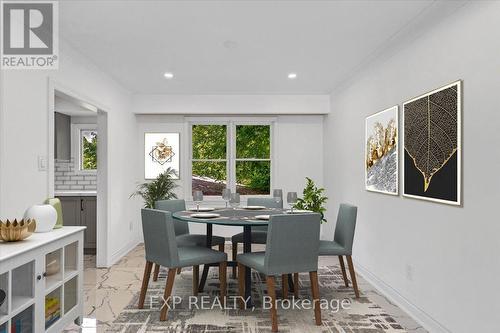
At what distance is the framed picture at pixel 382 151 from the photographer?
3.62m

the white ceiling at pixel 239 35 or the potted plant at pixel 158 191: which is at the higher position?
the white ceiling at pixel 239 35

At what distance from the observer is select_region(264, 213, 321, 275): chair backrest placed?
2896 millimetres

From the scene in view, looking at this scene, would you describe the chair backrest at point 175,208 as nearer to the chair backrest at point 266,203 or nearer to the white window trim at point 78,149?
the chair backrest at point 266,203

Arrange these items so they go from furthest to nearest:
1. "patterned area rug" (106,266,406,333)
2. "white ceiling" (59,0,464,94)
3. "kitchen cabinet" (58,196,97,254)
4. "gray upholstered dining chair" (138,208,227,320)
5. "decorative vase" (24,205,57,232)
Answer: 1. "kitchen cabinet" (58,196,97,254)
2. "gray upholstered dining chair" (138,208,227,320)
3. "patterned area rug" (106,266,406,333)
4. "white ceiling" (59,0,464,94)
5. "decorative vase" (24,205,57,232)

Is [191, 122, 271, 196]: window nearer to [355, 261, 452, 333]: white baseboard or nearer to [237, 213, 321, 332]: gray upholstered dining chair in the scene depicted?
[355, 261, 452, 333]: white baseboard

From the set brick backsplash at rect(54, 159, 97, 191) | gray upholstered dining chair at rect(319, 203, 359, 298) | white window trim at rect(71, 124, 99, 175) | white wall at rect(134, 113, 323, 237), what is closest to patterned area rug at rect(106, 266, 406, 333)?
gray upholstered dining chair at rect(319, 203, 359, 298)

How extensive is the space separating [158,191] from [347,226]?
3.35m

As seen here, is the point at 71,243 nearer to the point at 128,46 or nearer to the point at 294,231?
the point at 294,231

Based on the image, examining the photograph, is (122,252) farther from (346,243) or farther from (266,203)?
(346,243)

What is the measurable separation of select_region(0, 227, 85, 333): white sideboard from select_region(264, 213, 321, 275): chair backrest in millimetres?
1472

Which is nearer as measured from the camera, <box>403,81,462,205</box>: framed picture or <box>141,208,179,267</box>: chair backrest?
<box>403,81,462,205</box>: framed picture

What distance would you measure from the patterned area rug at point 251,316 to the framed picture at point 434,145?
1.14 m

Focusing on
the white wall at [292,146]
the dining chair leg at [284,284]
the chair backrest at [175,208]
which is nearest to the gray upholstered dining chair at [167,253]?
the dining chair leg at [284,284]

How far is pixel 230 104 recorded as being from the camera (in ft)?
19.9
